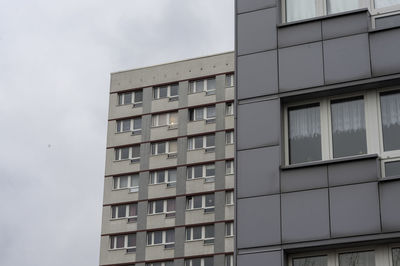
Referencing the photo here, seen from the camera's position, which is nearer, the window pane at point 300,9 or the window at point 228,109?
the window pane at point 300,9

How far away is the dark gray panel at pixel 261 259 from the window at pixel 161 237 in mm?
61956

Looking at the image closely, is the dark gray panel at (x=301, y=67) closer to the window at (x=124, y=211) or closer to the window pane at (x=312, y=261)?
the window pane at (x=312, y=261)

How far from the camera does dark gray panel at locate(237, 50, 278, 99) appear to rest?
682 inches

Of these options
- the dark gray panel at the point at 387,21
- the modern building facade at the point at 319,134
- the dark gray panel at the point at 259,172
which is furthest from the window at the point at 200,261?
the dark gray panel at the point at 387,21

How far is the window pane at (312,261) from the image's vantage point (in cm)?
1592

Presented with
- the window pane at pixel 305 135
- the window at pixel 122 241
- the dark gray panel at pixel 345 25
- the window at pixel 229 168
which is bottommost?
the window pane at pixel 305 135

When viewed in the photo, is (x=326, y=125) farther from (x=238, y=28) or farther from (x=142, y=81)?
(x=142, y=81)

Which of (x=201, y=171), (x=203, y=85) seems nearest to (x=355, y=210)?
(x=201, y=171)

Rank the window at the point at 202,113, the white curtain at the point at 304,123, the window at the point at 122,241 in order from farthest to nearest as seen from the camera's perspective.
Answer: the window at the point at 202,113
the window at the point at 122,241
the white curtain at the point at 304,123

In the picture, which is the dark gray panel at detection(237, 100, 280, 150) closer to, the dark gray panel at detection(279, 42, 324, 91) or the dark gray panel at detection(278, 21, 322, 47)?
the dark gray panel at detection(279, 42, 324, 91)

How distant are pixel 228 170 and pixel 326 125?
61.8 meters

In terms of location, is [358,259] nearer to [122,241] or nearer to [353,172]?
[353,172]

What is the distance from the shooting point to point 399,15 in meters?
17.2

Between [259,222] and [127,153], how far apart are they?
6869cm
